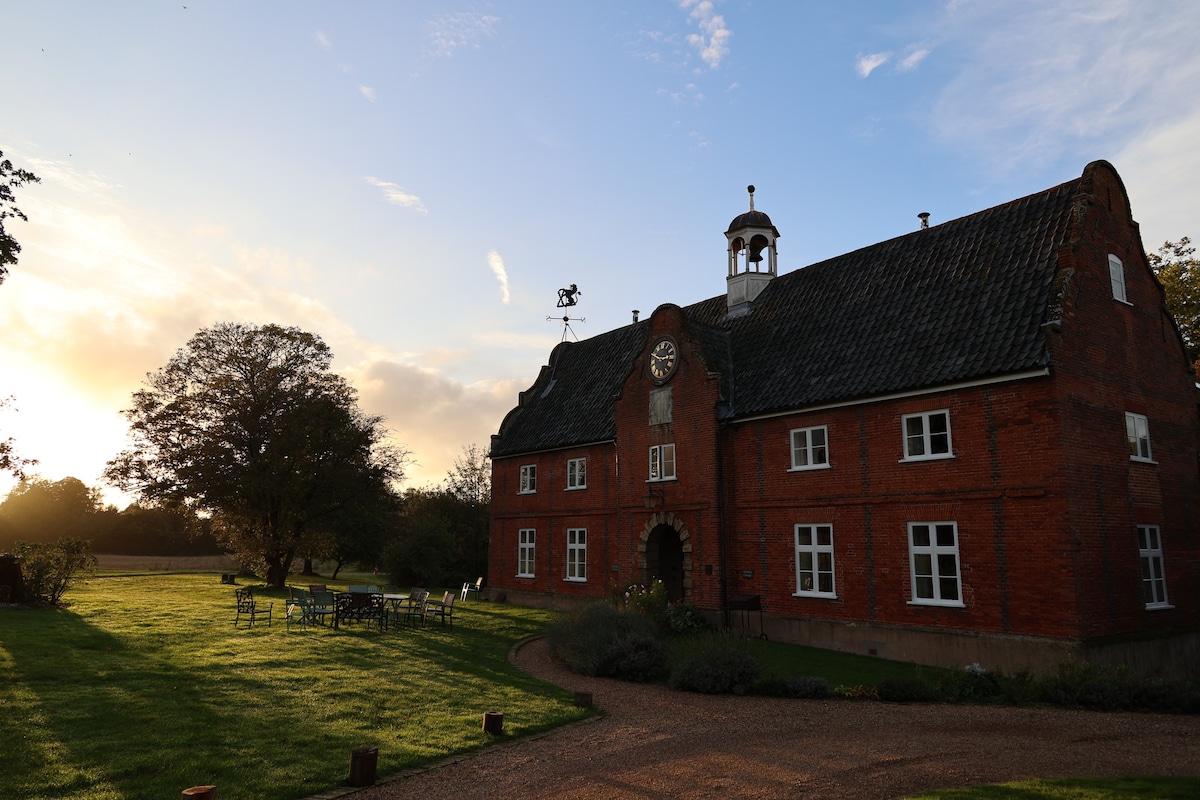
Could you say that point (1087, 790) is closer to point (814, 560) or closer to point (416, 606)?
point (814, 560)

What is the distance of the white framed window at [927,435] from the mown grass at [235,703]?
33.8ft

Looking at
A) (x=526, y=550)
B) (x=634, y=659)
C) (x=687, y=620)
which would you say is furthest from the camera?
(x=526, y=550)

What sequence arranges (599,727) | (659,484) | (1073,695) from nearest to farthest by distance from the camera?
(599,727) < (1073,695) < (659,484)

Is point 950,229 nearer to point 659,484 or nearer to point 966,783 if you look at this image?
point 659,484

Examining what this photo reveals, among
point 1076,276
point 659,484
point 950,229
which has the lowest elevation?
point 659,484

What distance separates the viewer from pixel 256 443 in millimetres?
39469

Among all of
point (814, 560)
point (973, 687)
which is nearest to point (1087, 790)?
point (973, 687)

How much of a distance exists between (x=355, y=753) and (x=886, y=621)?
44.9 ft

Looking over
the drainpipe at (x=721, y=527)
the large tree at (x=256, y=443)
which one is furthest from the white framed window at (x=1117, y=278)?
the large tree at (x=256, y=443)

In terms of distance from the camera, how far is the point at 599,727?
11.5 meters

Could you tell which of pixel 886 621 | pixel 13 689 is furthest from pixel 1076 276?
pixel 13 689

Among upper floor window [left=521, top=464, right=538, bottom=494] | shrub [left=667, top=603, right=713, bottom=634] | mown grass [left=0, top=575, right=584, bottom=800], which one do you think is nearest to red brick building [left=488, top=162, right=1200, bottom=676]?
shrub [left=667, top=603, right=713, bottom=634]

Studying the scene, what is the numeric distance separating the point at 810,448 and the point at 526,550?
15314 mm

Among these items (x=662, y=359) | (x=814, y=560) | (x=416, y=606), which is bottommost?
(x=416, y=606)
